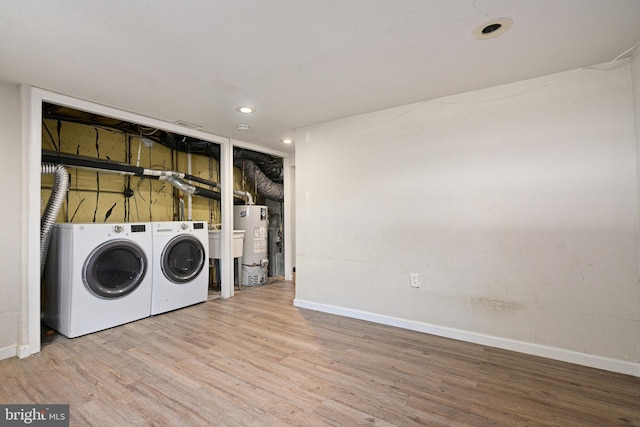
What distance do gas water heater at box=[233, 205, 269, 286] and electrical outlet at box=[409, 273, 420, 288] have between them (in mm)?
2605

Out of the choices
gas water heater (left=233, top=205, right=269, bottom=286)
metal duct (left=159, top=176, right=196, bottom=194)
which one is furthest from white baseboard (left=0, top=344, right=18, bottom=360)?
gas water heater (left=233, top=205, right=269, bottom=286)

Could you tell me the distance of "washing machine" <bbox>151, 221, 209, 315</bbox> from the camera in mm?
3186

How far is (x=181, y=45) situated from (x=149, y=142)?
251 centimetres

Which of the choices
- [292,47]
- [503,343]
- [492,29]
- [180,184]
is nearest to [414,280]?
[503,343]

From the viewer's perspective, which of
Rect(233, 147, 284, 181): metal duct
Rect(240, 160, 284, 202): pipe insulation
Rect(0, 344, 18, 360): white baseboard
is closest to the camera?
Rect(0, 344, 18, 360): white baseboard

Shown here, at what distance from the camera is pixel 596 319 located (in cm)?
205

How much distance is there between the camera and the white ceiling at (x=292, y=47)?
1470 mm

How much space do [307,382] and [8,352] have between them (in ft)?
7.75

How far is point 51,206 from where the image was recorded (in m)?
2.62

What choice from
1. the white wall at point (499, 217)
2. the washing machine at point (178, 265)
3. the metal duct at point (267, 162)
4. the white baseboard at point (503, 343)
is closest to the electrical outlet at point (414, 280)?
the white wall at point (499, 217)

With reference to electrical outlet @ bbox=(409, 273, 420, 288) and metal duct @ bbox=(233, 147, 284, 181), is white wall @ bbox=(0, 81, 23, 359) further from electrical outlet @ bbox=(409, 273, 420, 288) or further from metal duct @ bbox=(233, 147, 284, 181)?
electrical outlet @ bbox=(409, 273, 420, 288)

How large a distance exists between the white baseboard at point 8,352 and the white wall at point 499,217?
8.67 ft

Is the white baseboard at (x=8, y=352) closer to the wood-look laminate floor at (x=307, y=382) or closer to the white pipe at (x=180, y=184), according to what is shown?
the wood-look laminate floor at (x=307, y=382)

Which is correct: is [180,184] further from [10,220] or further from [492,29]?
[492,29]
